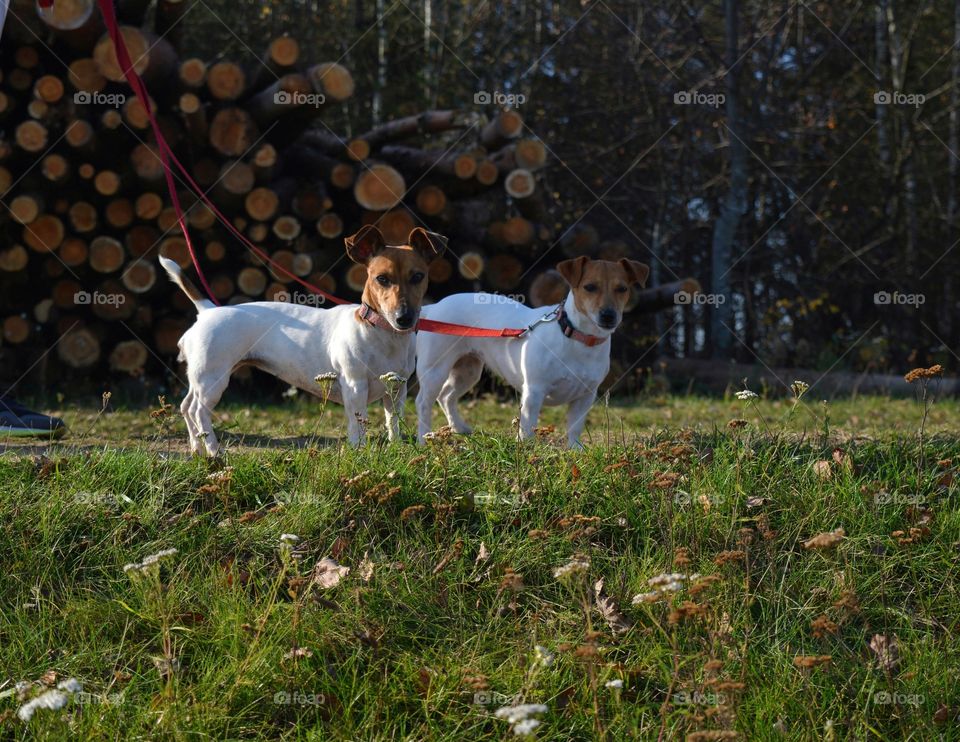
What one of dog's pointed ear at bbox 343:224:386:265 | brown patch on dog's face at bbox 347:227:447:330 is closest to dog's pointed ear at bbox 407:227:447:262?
brown patch on dog's face at bbox 347:227:447:330

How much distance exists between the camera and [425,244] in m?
4.70

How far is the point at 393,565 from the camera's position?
3430 millimetres

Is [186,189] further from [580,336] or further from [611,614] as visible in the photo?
[611,614]

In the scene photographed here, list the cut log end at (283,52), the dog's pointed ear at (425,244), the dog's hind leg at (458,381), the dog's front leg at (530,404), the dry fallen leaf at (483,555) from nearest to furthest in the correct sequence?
1. the dry fallen leaf at (483,555)
2. the dog's pointed ear at (425,244)
3. the dog's front leg at (530,404)
4. the dog's hind leg at (458,381)
5. the cut log end at (283,52)

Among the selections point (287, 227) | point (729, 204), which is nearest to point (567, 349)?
point (287, 227)

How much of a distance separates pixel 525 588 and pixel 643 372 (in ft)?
22.1

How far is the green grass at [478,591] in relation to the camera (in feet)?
9.61

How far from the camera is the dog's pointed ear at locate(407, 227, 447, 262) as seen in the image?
4.65 m

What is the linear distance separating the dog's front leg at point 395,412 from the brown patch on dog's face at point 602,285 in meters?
0.94

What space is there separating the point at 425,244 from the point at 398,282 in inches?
12.8

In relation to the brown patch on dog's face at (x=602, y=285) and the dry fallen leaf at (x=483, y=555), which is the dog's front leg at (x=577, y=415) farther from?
the dry fallen leaf at (x=483, y=555)

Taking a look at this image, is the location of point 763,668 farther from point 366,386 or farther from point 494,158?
point 494,158

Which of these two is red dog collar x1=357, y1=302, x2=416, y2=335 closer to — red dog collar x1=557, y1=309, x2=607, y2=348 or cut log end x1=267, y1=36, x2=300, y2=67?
red dog collar x1=557, y1=309, x2=607, y2=348

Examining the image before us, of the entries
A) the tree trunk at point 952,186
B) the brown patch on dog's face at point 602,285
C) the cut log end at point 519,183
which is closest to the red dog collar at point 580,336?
the brown patch on dog's face at point 602,285
